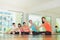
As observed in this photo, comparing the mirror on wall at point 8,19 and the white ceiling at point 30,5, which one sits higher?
the white ceiling at point 30,5

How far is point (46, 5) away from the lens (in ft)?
31.7

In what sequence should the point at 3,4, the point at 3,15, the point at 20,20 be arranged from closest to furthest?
the point at 3,4, the point at 3,15, the point at 20,20

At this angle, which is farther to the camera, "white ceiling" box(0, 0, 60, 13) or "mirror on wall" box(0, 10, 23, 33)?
"mirror on wall" box(0, 10, 23, 33)

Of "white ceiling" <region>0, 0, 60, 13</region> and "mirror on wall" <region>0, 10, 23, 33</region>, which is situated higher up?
"white ceiling" <region>0, 0, 60, 13</region>

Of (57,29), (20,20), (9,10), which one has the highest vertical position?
A: (9,10)

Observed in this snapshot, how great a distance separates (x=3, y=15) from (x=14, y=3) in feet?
3.89

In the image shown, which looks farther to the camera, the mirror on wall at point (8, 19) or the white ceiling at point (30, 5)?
the mirror on wall at point (8, 19)

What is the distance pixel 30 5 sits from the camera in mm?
10211

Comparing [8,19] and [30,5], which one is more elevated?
[30,5]

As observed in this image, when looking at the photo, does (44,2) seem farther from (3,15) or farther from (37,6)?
(3,15)

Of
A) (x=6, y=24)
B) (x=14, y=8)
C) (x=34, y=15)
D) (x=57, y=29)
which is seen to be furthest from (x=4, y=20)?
(x=57, y=29)

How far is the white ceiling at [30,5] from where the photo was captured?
9.24 metres

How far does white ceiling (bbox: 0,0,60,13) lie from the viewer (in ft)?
30.3

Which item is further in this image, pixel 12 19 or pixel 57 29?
pixel 57 29
